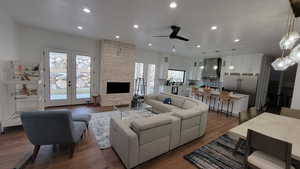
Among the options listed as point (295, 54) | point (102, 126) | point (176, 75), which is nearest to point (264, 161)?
point (295, 54)

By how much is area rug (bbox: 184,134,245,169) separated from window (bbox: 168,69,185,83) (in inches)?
241

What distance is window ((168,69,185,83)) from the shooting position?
8.73m

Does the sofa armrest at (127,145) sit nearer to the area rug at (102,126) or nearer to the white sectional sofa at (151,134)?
the white sectional sofa at (151,134)

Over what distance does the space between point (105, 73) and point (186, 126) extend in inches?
166

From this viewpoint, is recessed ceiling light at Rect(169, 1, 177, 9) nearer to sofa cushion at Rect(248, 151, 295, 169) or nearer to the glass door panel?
sofa cushion at Rect(248, 151, 295, 169)

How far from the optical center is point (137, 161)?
1962mm

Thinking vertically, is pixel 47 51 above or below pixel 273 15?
below

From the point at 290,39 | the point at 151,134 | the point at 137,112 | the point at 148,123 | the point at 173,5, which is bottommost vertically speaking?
the point at 137,112

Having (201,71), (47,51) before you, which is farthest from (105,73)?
(201,71)

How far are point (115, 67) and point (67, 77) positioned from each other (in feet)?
6.57

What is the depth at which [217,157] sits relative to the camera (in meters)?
2.40

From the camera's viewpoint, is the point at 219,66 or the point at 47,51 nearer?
Answer: the point at 47,51

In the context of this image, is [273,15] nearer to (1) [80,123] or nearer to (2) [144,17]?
(2) [144,17]

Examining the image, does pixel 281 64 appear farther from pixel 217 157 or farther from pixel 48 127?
pixel 48 127
